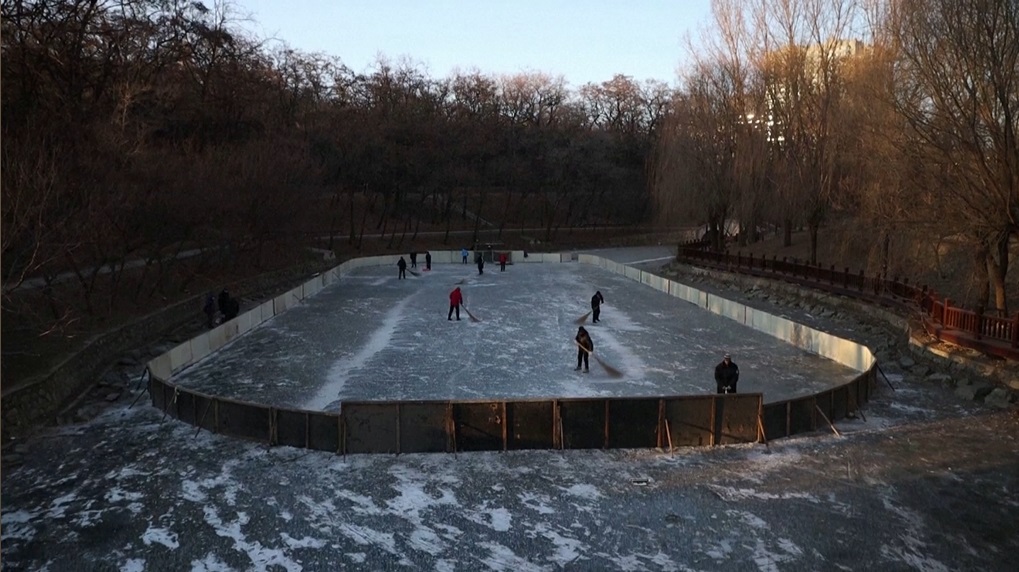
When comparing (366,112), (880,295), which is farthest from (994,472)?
(366,112)

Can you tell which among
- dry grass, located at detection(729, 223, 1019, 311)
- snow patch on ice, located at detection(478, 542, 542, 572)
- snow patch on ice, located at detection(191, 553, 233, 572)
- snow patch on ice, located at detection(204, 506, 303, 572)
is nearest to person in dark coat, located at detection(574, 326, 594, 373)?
snow patch on ice, located at detection(478, 542, 542, 572)

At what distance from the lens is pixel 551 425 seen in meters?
12.6

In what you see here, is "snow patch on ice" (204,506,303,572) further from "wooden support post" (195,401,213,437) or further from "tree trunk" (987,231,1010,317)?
"tree trunk" (987,231,1010,317)

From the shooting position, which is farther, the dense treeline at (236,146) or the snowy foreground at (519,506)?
the dense treeline at (236,146)

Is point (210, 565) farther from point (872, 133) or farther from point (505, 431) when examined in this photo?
point (872, 133)

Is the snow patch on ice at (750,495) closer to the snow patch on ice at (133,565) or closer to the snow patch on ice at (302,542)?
the snow patch on ice at (302,542)

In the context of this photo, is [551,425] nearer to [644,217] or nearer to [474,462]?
[474,462]

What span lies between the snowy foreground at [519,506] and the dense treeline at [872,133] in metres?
8.07

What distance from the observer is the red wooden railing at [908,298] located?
16859 mm

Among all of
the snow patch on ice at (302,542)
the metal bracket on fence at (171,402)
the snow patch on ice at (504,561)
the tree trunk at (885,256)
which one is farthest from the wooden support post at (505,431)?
the tree trunk at (885,256)

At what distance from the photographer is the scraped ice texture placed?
639 inches

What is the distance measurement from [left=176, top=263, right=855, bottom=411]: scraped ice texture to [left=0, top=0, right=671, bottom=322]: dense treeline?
202 inches

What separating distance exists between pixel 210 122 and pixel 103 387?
27306mm

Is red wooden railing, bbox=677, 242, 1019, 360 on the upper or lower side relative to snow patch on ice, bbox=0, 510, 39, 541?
upper
